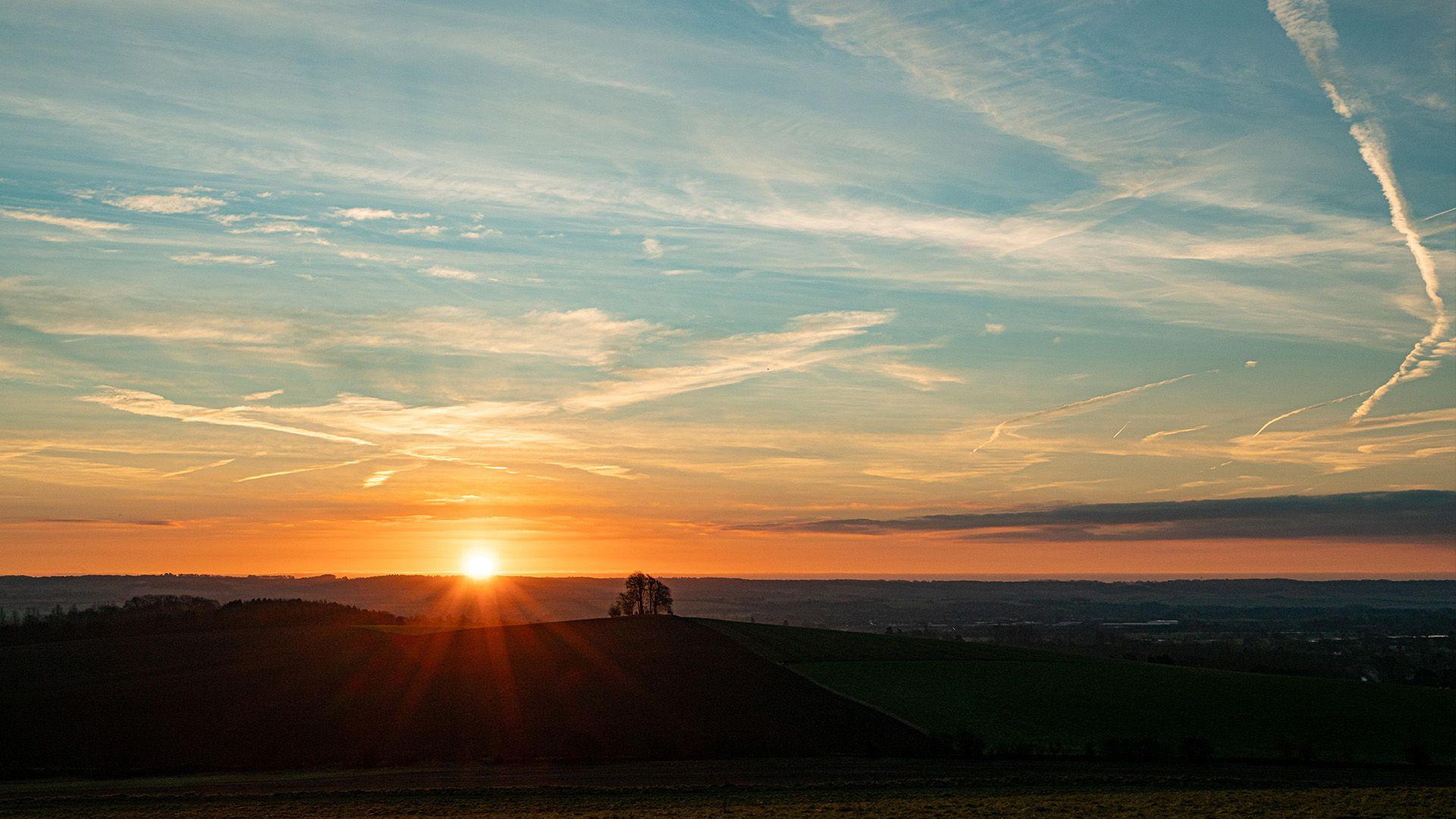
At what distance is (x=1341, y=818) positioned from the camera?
1515 inches

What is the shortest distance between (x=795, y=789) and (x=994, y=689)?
134 feet

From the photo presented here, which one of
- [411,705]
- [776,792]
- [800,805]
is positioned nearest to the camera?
[800,805]

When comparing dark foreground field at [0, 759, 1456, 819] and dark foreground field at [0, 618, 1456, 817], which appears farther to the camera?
dark foreground field at [0, 618, 1456, 817]

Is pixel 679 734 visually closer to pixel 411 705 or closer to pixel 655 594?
pixel 411 705

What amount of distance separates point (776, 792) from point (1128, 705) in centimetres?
4074

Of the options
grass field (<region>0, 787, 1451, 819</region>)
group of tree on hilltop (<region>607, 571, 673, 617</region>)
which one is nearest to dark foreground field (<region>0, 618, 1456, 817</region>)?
grass field (<region>0, 787, 1451, 819</region>)

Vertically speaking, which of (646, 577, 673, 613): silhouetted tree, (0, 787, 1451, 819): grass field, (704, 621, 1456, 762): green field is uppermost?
(646, 577, 673, 613): silhouetted tree

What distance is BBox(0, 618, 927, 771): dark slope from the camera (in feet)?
212

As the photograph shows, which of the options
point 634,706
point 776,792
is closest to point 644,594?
point 634,706

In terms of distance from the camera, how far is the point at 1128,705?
79.3 metres

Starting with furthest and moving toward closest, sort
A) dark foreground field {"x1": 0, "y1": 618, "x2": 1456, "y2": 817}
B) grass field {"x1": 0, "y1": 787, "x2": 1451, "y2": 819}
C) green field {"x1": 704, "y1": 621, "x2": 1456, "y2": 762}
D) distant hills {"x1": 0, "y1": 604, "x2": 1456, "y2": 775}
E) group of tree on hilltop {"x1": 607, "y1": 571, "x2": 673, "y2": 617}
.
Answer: group of tree on hilltop {"x1": 607, "y1": 571, "x2": 673, "y2": 617} < green field {"x1": 704, "y1": 621, "x2": 1456, "y2": 762} < distant hills {"x1": 0, "y1": 604, "x2": 1456, "y2": 775} < dark foreground field {"x1": 0, "y1": 618, "x2": 1456, "y2": 817} < grass field {"x1": 0, "y1": 787, "x2": 1451, "y2": 819}

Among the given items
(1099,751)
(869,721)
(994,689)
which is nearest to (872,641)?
(994,689)

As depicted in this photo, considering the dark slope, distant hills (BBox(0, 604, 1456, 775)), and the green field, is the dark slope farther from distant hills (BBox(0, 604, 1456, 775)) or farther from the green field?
the green field

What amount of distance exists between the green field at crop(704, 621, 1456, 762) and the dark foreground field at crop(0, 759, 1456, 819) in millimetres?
6704
